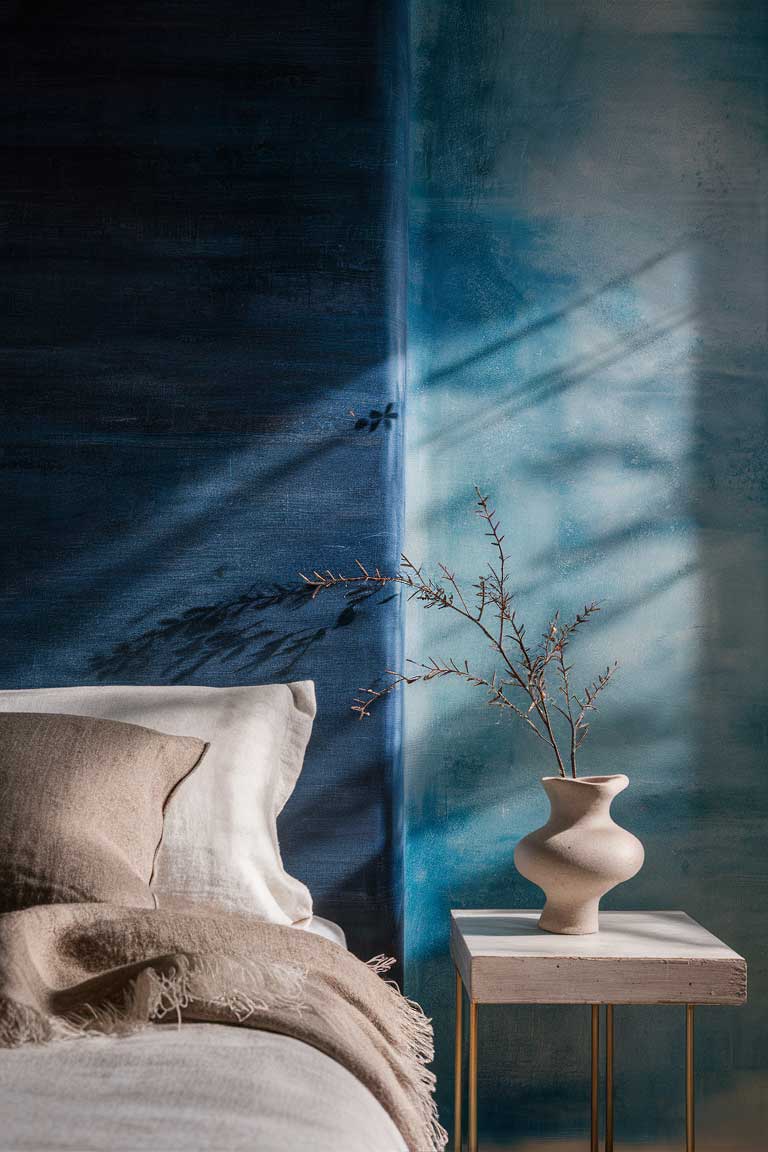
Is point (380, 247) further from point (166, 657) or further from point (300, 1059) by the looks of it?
point (300, 1059)

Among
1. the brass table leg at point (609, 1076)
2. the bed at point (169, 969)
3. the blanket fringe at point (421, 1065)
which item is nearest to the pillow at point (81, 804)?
the bed at point (169, 969)

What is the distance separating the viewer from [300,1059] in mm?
1226

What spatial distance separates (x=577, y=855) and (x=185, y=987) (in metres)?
0.96

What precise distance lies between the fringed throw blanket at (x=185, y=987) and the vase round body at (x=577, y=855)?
2.17ft

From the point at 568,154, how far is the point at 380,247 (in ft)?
1.89

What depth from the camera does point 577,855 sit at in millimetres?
2025

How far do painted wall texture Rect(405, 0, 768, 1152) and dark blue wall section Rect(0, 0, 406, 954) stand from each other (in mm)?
231

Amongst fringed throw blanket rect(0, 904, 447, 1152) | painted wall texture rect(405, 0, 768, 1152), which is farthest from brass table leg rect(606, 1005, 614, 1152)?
fringed throw blanket rect(0, 904, 447, 1152)

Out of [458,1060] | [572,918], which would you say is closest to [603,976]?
[572,918]

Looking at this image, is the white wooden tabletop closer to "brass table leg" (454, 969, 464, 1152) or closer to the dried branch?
"brass table leg" (454, 969, 464, 1152)

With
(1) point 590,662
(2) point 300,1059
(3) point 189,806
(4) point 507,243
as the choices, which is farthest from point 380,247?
(2) point 300,1059

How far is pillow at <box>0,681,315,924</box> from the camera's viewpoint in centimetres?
186

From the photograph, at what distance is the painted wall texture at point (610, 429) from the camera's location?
8.15 ft

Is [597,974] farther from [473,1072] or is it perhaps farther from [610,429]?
[610,429]
